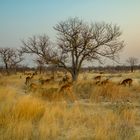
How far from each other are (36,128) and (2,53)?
205ft

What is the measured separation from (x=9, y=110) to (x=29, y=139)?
10.3 ft

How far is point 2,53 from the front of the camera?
70938 millimetres

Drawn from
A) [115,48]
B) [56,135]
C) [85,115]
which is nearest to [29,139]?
[56,135]

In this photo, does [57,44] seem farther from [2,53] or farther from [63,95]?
[2,53]

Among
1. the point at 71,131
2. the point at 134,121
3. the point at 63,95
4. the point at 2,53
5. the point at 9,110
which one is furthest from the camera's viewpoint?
the point at 2,53

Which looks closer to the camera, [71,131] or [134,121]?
[71,131]

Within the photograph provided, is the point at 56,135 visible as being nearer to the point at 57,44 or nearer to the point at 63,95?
the point at 63,95

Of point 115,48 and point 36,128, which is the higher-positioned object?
point 115,48

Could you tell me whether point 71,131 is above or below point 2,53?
below

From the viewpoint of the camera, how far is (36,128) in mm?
10078

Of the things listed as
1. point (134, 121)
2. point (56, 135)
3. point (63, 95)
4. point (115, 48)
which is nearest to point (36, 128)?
point (56, 135)

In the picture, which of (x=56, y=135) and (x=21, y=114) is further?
(x=21, y=114)

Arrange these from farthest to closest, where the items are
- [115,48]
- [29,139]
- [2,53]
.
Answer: [2,53]
[115,48]
[29,139]

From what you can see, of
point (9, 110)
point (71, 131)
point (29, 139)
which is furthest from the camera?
point (9, 110)
